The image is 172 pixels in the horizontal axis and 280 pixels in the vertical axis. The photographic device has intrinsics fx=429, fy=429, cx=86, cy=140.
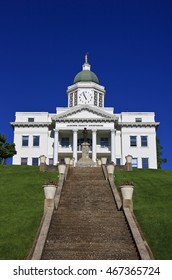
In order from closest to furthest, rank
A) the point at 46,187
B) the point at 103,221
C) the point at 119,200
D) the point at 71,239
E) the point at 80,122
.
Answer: the point at 71,239 < the point at 103,221 < the point at 46,187 < the point at 119,200 < the point at 80,122

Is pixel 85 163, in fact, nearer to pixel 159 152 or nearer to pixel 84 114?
pixel 84 114

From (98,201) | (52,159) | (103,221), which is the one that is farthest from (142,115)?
(103,221)

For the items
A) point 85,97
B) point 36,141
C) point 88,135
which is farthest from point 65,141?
point 85,97

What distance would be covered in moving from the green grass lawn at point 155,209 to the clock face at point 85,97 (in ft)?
114

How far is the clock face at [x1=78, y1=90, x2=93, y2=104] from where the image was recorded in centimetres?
7038

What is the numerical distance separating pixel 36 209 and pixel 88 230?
5.01m

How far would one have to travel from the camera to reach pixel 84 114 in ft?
216

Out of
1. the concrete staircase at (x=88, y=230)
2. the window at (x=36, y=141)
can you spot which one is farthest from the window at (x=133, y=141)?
the concrete staircase at (x=88, y=230)

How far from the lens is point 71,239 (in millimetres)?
18312

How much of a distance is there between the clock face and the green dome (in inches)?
105

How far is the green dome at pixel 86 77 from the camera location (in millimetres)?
72463

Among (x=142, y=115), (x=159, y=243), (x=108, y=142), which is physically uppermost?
(x=142, y=115)

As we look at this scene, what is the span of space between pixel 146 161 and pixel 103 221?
45.9m

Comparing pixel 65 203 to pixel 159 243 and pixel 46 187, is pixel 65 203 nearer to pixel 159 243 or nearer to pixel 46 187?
pixel 46 187
